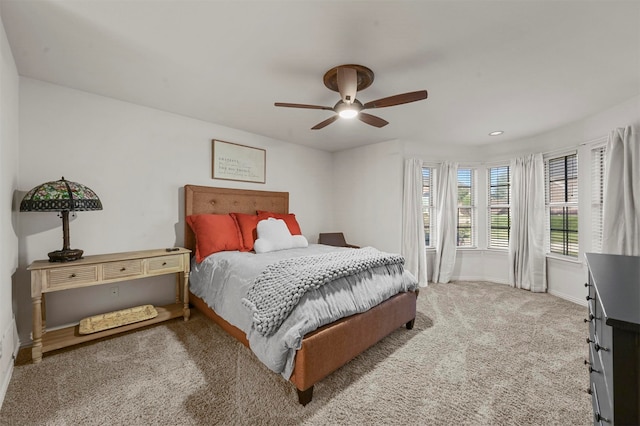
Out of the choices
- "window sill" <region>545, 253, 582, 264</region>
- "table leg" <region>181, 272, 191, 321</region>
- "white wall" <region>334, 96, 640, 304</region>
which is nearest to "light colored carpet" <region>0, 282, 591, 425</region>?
"table leg" <region>181, 272, 191, 321</region>

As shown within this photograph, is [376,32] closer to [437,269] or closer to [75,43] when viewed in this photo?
[75,43]

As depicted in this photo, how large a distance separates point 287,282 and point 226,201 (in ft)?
6.79

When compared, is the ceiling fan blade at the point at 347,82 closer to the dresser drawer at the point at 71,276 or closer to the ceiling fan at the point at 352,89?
the ceiling fan at the point at 352,89

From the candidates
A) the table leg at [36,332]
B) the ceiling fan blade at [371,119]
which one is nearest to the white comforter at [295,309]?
the table leg at [36,332]

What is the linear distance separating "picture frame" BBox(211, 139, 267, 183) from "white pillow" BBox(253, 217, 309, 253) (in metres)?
0.88

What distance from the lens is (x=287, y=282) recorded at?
1.87 m

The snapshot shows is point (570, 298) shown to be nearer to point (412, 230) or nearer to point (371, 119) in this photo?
point (412, 230)

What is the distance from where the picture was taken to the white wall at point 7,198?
171cm

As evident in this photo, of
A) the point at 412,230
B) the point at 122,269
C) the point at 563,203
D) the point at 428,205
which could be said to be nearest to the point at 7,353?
the point at 122,269

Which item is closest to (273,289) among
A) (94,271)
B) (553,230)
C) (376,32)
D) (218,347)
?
(218,347)

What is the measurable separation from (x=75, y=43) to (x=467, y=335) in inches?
158

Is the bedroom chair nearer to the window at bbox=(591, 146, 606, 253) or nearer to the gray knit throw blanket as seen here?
the gray knit throw blanket

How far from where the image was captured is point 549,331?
2621 mm

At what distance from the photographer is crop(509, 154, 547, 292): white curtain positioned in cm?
390
